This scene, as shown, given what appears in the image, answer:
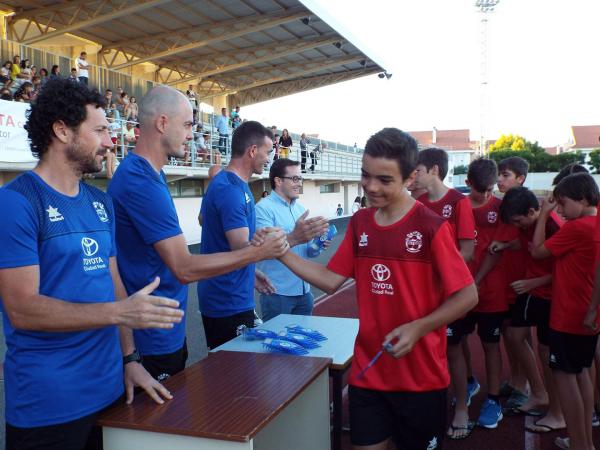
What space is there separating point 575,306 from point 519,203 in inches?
41.3

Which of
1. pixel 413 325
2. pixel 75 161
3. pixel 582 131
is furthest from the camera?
pixel 582 131

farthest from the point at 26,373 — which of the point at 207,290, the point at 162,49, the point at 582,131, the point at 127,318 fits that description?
the point at 582,131

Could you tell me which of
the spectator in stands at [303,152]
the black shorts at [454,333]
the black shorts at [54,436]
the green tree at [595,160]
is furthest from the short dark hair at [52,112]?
the green tree at [595,160]

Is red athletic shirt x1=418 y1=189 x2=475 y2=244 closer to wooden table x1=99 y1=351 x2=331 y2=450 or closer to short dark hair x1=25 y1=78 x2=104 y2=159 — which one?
wooden table x1=99 y1=351 x2=331 y2=450

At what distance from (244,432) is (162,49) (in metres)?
21.5

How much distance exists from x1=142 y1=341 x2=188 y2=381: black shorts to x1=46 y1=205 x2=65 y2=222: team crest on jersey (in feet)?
3.46

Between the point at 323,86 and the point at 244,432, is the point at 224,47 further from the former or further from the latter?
the point at 244,432

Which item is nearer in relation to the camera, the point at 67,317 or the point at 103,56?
the point at 67,317

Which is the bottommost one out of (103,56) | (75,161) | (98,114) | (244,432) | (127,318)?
(244,432)

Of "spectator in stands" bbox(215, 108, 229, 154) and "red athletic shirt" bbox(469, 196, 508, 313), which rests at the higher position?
"spectator in stands" bbox(215, 108, 229, 154)

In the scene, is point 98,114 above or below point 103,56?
below

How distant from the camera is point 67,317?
188 centimetres

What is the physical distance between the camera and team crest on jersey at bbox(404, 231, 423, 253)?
7.98 ft

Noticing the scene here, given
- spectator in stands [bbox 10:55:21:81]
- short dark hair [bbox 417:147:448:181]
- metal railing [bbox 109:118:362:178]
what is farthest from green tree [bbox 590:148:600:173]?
short dark hair [bbox 417:147:448:181]
